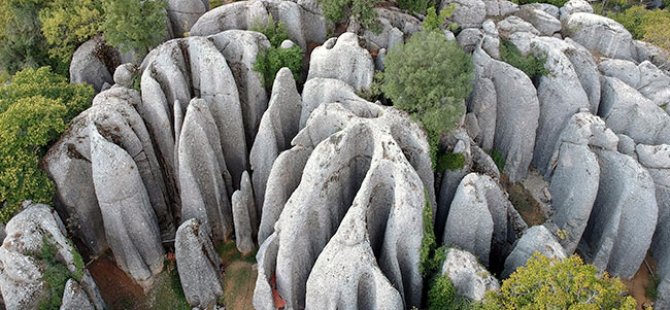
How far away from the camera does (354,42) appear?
91.0 ft

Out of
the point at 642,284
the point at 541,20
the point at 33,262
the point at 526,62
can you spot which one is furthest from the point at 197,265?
the point at 541,20

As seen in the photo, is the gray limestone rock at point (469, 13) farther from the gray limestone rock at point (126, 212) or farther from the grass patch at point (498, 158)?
the gray limestone rock at point (126, 212)

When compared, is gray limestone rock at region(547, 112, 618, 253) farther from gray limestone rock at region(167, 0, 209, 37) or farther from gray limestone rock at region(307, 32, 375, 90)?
gray limestone rock at region(167, 0, 209, 37)

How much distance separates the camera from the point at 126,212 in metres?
24.8

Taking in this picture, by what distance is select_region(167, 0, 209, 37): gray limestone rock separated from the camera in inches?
1286

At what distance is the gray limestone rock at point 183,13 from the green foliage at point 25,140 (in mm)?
9635

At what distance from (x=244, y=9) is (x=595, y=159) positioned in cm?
2162

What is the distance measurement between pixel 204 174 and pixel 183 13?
11958 millimetres

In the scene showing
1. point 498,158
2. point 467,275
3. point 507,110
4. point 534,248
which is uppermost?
point 507,110

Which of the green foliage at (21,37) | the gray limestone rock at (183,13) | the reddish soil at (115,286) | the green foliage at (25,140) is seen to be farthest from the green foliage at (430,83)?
the green foliage at (21,37)

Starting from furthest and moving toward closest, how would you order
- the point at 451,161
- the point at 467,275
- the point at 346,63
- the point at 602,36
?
the point at 602,36, the point at 346,63, the point at 451,161, the point at 467,275

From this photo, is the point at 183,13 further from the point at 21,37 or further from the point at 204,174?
the point at 204,174

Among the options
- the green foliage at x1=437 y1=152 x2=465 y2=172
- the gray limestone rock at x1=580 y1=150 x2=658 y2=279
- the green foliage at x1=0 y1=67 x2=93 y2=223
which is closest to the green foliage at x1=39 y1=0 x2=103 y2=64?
the green foliage at x1=0 y1=67 x2=93 y2=223

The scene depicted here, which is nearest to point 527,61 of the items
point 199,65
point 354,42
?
point 354,42
